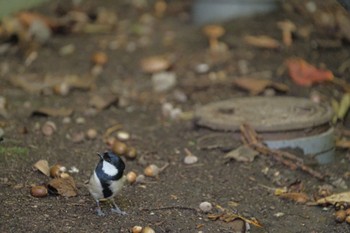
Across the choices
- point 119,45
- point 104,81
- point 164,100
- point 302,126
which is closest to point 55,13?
point 119,45

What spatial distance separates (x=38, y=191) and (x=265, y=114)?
1.75 meters

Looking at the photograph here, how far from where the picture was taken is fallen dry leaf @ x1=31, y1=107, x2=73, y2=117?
211 inches

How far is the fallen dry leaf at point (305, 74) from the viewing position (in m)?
5.97

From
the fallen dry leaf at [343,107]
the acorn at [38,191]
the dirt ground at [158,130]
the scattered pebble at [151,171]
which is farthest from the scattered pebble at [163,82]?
the acorn at [38,191]

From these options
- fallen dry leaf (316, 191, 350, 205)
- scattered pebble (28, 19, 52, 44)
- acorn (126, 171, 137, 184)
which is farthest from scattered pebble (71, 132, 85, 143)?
scattered pebble (28, 19, 52, 44)

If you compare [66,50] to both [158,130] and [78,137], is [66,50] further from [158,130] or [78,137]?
[78,137]

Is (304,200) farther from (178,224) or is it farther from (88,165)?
(88,165)

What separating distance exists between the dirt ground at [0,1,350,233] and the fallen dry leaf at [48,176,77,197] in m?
0.04

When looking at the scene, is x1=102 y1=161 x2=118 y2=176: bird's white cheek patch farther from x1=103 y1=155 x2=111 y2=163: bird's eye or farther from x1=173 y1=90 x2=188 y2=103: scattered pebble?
x1=173 y1=90 x2=188 y2=103: scattered pebble

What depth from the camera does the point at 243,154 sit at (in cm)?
467

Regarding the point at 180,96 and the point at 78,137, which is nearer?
the point at 78,137

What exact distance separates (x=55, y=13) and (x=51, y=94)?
1.79 m

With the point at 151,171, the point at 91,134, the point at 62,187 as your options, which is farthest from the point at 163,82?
the point at 62,187

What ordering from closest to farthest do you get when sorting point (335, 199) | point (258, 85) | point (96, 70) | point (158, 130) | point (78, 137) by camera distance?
point (335, 199)
point (78, 137)
point (158, 130)
point (258, 85)
point (96, 70)
